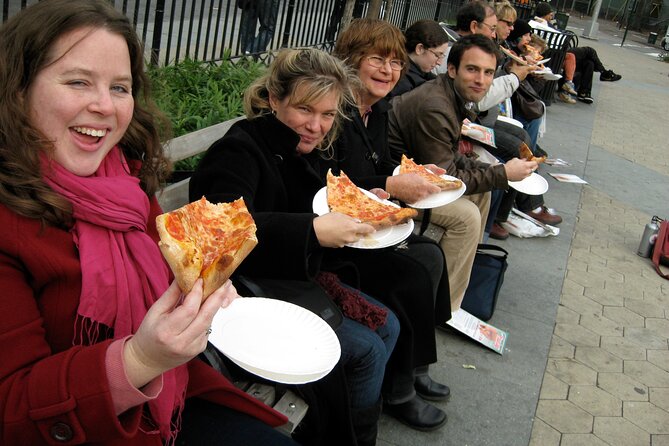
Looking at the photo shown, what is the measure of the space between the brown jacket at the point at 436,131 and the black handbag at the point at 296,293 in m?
2.20

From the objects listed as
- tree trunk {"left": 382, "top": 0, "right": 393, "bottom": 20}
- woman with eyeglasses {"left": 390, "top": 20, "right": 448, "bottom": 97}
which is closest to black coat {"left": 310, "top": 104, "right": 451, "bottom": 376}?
woman with eyeglasses {"left": 390, "top": 20, "right": 448, "bottom": 97}

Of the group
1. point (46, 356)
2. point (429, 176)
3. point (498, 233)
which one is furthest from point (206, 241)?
point (498, 233)

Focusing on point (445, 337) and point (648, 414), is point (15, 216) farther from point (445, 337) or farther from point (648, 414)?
point (648, 414)

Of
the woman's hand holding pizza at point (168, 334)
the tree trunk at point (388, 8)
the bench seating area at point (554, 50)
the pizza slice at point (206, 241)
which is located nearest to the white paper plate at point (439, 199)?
the pizza slice at point (206, 241)

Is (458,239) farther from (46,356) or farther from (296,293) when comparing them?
(46,356)

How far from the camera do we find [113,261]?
178 centimetres

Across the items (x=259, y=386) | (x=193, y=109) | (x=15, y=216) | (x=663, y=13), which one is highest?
(x=663, y=13)

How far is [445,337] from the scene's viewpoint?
453 centimetres

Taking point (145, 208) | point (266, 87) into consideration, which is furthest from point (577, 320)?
point (145, 208)

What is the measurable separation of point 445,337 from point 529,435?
1.01m

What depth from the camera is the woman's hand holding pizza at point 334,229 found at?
2666 mm

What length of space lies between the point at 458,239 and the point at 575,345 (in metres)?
1.27

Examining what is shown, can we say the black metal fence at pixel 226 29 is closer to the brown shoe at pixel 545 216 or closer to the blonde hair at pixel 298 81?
the blonde hair at pixel 298 81

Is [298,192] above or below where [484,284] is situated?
above
